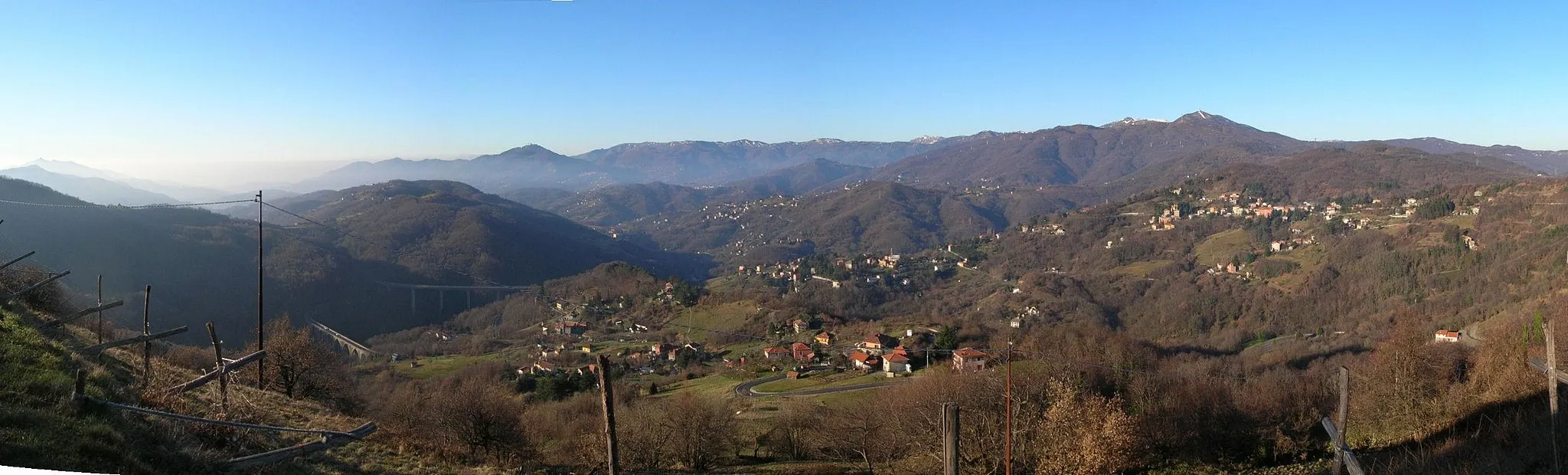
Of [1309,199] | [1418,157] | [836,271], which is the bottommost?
[836,271]

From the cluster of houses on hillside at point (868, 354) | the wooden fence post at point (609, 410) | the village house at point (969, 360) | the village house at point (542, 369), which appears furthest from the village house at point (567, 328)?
the wooden fence post at point (609, 410)

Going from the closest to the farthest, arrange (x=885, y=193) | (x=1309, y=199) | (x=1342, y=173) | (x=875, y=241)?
1. (x=1309, y=199)
2. (x=1342, y=173)
3. (x=875, y=241)
4. (x=885, y=193)

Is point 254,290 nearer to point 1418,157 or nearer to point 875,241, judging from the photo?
point 875,241

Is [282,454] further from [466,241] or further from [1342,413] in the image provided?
[466,241]

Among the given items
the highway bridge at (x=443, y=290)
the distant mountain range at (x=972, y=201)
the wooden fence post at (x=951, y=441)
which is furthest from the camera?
the distant mountain range at (x=972, y=201)

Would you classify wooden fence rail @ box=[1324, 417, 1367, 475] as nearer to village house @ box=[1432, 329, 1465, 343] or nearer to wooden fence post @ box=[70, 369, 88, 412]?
wooden fence post @ box=[70, 369, 88, 412]

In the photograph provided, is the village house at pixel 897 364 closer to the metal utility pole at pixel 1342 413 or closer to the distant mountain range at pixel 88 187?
A: the metal utility pole at pixel 1342 413

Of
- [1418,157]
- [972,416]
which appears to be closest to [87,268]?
[972,416]
